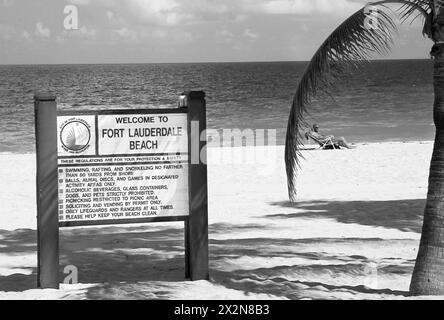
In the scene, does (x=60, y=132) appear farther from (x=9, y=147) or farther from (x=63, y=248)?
(x=9, y=147)

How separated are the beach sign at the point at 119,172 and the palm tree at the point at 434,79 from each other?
3.20ft

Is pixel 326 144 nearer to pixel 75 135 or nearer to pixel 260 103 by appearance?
pixel 75 135

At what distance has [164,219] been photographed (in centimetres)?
A: 748

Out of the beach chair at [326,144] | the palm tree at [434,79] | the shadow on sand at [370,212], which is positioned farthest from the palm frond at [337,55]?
the beach chair at [326,144]

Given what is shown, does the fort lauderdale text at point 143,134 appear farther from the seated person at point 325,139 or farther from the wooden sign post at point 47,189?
the seated person at point 325,139

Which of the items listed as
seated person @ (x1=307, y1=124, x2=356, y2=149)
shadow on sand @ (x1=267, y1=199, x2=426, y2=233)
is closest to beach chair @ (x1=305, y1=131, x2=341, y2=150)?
seated person @ (x1=307, y1=124, x2=356, y2=149)

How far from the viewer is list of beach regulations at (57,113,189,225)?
7.28 m

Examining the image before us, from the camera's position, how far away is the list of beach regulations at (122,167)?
23.9 feet

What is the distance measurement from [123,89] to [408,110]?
1553 inches

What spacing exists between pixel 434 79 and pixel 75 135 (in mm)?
3167

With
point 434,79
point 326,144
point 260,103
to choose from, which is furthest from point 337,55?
point 260,103

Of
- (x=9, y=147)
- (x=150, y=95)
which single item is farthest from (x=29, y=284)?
(x=150, y=95)

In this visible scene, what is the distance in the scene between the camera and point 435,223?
6.70m

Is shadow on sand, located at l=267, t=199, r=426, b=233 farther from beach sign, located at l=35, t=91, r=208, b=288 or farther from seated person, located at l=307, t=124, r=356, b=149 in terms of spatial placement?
seated person, located at l=307, t=124, r=356, b=149
